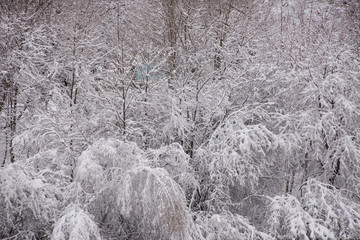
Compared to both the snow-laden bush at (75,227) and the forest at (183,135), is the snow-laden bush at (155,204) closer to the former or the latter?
the forest at (183,135)

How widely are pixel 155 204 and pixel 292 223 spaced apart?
3.13 meters

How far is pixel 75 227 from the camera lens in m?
5.46

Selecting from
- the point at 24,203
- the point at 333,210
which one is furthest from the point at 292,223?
the point at 24,203

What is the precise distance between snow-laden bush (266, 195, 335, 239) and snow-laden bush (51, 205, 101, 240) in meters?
3.99

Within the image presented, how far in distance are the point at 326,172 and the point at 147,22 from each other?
30.2 ft

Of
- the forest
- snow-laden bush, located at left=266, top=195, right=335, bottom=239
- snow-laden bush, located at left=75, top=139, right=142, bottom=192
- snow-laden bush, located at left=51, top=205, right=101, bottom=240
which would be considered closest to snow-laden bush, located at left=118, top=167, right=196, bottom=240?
the forest

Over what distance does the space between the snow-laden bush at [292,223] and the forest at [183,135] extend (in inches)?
1.6

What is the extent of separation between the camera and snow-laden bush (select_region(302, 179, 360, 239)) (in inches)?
261

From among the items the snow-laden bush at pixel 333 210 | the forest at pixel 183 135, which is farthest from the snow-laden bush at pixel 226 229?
the snow-laden bush at pixel 333 210

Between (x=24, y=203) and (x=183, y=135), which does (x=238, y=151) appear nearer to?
(x=183, y=135)

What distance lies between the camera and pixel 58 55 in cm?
1066

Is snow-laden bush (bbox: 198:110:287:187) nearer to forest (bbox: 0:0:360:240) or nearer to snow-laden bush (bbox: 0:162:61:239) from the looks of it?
forest (bbox: 0:0:360:240)

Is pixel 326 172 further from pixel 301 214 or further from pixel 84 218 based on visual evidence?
pixel 84 218

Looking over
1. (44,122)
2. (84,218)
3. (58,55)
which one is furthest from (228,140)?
(58,55)
